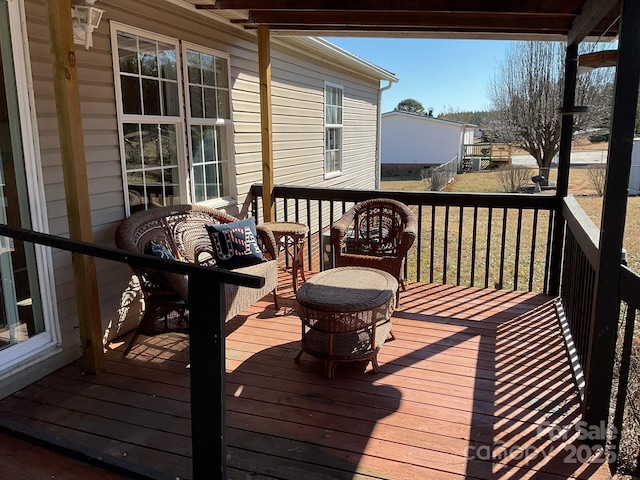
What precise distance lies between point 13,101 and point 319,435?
240cm

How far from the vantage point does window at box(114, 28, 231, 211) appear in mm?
3473

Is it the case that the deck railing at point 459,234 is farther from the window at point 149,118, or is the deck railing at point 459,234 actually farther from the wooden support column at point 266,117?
the window at point 149,118

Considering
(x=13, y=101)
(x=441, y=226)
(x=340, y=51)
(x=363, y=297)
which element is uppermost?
(x=340, y=51)

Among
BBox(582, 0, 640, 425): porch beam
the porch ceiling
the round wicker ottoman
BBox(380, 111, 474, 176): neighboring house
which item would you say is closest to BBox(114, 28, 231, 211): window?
the porch ceiling

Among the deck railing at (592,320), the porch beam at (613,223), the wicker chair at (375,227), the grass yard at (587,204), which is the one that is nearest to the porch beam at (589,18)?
the porch beam at (613,223)

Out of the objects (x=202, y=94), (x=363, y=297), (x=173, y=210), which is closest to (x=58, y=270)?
(x=173, y=210)

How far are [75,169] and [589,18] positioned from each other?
10.2 ft

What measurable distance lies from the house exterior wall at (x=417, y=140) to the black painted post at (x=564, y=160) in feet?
78.1

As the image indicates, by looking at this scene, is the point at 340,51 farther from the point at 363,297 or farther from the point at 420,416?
the point at 420,416

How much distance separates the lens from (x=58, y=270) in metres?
2.90

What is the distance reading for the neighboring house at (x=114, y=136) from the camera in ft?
8.62

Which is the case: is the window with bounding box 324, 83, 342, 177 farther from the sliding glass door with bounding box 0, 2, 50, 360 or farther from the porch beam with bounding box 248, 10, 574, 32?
the sliding glass door with bounding box 0, 2, 50, 360

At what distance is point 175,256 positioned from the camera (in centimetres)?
352

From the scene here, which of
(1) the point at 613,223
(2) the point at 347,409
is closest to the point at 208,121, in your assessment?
(2) the point at 347,409
